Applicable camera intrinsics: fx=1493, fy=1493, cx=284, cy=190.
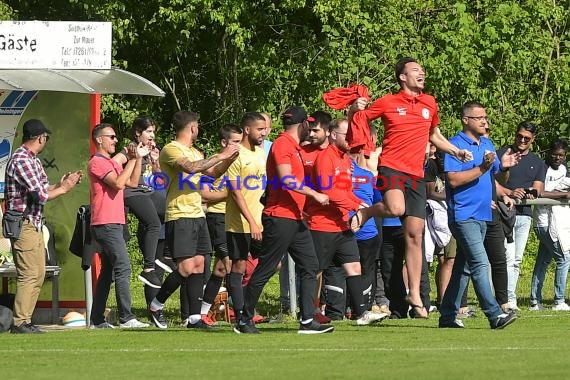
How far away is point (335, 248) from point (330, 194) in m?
0.55

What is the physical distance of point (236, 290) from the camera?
14.8m

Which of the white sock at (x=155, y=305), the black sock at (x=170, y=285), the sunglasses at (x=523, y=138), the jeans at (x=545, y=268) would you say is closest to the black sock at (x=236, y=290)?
the black sock at (x=170, y=285)

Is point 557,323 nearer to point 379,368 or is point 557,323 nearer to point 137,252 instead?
point 379,368

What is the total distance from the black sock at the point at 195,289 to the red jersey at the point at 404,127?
7.42 feet

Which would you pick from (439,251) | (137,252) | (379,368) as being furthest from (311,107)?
(379,368)

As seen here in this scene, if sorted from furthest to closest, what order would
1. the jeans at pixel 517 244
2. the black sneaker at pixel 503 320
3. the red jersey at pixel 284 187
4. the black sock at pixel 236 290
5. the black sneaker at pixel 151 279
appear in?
the jeans at pixel 517 244 < the black sneaker at pixel 151 279 < the black sock at pixel 236 290 < the black sneaker at pixel 503 320 < the red jersey at pixel 284 187

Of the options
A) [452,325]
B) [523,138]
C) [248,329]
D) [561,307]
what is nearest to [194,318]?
[248,329]

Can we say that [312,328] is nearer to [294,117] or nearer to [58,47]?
[294,117]

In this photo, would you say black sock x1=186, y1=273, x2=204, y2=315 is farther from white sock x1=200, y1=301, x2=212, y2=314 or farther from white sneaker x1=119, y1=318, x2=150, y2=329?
white sneaker x1=119, y1=318, x2=150, y2=329

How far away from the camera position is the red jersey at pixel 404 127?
1433 centimetres

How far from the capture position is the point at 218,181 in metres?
16.2

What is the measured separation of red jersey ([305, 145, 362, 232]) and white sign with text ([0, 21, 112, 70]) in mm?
3159

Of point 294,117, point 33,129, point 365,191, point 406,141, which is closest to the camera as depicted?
point 294,117

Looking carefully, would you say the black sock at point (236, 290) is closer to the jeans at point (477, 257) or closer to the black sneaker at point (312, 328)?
the black sneaker at point (312, 328)
